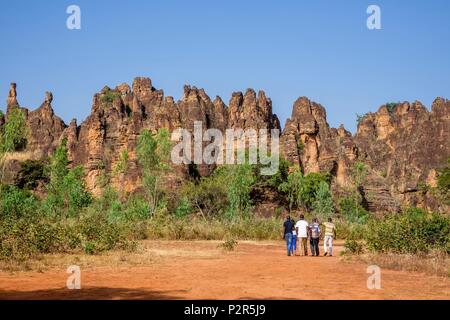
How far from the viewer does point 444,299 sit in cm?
980

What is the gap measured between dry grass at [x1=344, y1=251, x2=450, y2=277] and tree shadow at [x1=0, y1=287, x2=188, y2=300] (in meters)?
7.14

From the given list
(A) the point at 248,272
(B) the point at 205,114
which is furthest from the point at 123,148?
(A) the point at 248,272

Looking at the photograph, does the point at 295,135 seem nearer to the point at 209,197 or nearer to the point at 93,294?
the point at 209,197

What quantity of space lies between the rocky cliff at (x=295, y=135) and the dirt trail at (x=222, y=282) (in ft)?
137

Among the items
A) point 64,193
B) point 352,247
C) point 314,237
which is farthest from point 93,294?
point 64,193

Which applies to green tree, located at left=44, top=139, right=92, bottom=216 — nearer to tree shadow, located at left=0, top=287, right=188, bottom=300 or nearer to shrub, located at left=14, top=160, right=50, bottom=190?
shrub, located at left=14, top=160, right=50, bottom=190

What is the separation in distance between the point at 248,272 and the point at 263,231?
62.3 ft

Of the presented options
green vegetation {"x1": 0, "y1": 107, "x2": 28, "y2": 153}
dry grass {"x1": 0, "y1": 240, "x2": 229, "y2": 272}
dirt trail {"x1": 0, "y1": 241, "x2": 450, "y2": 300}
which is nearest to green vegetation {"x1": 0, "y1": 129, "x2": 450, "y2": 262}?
dry grass {"x1": 0, "y1": 240, "x2": 229, "y2": 272}

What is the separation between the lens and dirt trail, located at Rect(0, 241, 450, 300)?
10070 millimetres

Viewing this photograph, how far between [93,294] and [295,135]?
2354 inches

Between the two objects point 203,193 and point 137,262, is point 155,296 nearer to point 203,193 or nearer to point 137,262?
point 137,262

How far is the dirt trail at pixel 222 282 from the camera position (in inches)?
396

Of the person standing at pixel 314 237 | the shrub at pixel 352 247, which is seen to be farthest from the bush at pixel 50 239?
the shrub at pixel 352 247

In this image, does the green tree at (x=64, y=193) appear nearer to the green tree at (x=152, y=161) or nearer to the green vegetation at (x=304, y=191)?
the green tree at (x=152, y=161)
